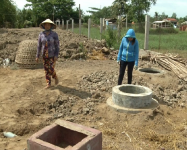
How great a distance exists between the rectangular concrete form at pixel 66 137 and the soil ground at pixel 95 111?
1.82ft

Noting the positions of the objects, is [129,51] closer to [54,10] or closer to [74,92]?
[74,92]

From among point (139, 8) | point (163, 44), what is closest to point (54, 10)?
point (139, 8)

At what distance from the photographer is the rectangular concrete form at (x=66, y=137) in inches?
94.6

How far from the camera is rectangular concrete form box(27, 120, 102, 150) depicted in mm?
2402

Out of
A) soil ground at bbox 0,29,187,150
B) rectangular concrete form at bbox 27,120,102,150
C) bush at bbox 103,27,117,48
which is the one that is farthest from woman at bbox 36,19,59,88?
bush at bbox 103,27,117,48

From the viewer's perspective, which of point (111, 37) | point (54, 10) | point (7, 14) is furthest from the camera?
point (54, 10)

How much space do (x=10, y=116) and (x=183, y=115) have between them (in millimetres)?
3364

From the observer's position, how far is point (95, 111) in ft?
14.8

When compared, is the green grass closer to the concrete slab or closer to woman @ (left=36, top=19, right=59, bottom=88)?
the concrete slab

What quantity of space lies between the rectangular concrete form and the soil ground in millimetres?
555

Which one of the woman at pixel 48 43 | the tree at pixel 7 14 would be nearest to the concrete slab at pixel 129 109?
the woman at pixel 48 43

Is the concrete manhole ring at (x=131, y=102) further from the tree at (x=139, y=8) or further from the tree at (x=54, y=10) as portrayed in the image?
the tree at (x=54, y=10)

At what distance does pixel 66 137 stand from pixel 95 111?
1.60 meters

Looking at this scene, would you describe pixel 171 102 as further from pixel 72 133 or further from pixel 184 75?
pixel 72 133
